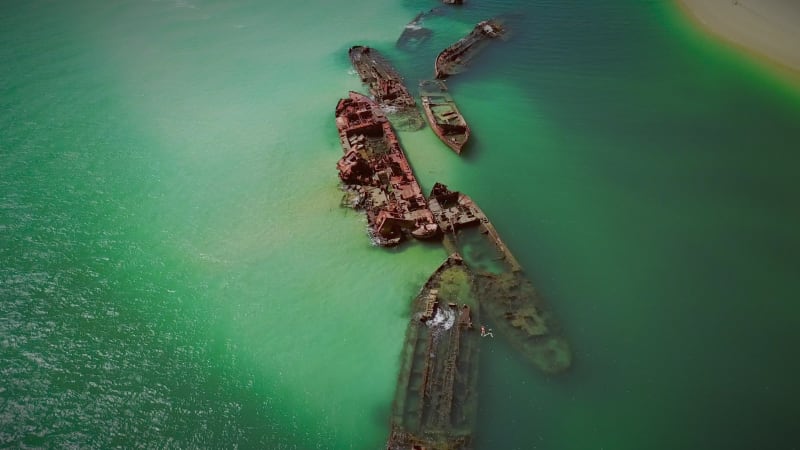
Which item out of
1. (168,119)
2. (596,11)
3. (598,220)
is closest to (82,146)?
(168,119)

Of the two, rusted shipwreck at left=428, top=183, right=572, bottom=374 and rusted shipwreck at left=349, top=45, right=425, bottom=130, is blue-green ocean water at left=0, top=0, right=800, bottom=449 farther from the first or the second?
rusted shipwreck at left=349, top=45, right=425, bottom=130

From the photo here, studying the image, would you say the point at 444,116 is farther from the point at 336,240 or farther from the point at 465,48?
the point at 336,240

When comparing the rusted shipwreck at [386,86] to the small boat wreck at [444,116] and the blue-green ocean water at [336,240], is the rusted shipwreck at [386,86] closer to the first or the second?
the small boat wreck at [444,116]

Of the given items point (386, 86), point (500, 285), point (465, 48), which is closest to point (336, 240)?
point (500, 285)

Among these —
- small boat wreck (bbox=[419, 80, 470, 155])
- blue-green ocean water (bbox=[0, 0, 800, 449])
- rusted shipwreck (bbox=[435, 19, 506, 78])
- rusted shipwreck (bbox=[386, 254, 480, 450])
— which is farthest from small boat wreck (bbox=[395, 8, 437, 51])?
rusted shipwreck (bbox=[386, 254, 480, 450])

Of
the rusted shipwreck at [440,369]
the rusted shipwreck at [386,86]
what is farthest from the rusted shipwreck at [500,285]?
the rusted shipwreck at [386,86]
